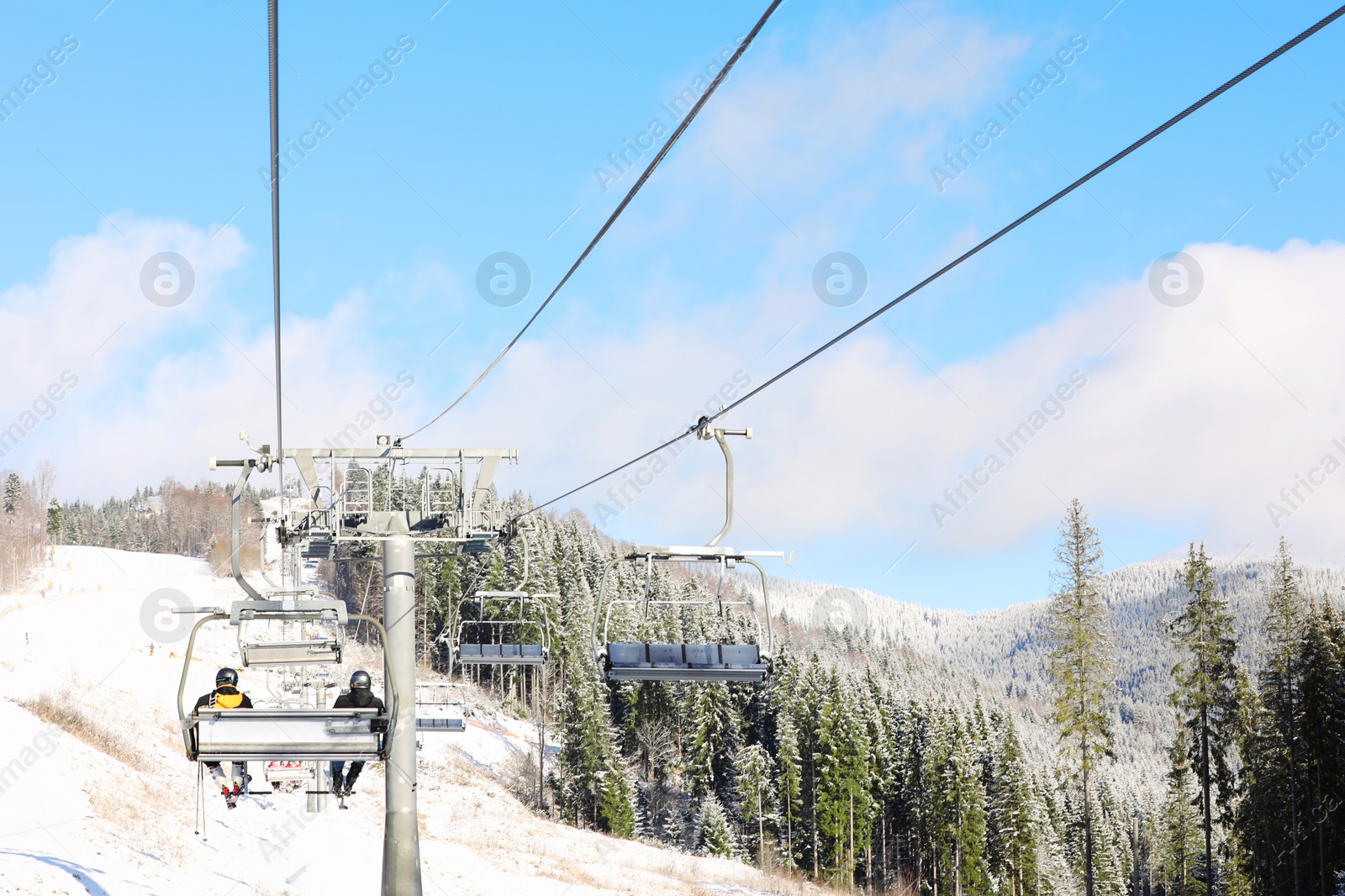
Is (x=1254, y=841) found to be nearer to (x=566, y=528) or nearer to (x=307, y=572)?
(x=566, y=528)

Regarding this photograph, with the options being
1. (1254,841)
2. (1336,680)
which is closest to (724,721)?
(1254,841)

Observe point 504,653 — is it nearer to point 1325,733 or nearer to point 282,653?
point 282,653

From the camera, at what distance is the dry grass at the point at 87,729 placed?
2989 centimetres

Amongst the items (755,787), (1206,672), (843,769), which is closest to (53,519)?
(755,787)

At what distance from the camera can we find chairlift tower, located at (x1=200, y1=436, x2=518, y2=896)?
1478cm

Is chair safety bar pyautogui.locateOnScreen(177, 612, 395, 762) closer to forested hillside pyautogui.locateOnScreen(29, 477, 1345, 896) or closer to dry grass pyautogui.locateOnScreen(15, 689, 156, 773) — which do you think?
dry grass pyautogui.locateOnScreen(15, 689, 156, 773)

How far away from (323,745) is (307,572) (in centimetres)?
12892

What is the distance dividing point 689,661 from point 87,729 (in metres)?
25.2

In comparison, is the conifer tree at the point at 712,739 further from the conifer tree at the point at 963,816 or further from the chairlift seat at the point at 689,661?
the chairlift seat at the point at 689,661

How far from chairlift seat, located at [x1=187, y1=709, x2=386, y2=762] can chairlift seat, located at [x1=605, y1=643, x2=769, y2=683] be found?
4151 millimetres

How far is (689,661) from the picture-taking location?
1455 cm

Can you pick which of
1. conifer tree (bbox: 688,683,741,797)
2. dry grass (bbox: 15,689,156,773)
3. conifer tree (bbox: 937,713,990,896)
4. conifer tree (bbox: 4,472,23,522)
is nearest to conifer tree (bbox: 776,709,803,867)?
conifer tree (bbox: 688,683,741,797)

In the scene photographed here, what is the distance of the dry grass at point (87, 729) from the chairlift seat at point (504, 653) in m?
11.4

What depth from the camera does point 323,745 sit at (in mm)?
10688
